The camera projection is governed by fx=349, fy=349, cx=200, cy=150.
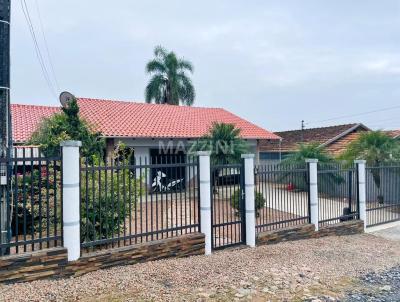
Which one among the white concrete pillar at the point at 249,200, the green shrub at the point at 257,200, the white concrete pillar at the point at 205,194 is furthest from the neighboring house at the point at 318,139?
the white concrete pillar at the point at 205,194

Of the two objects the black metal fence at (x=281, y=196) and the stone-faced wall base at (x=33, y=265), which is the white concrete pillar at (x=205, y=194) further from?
the stone-faced wall base at (x=33, y=265)

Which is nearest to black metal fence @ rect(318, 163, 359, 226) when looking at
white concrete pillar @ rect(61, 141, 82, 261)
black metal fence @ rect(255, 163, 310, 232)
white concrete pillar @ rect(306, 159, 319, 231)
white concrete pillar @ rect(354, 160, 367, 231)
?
white concrete pillar @ rect(354, 160, 367, 231)

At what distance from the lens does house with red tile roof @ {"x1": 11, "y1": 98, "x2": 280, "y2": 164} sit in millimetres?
15297

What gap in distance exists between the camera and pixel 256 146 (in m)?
20.1

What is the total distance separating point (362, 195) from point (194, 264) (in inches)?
238

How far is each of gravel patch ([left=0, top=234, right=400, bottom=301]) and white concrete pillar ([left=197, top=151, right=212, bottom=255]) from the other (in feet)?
1.53

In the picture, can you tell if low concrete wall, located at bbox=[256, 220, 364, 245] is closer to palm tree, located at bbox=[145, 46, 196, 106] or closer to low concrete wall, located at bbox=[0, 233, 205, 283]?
low concrete wall, located at bbox=[0, 233, 205, 283]

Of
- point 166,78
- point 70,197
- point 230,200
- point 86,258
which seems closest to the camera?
point 70,197

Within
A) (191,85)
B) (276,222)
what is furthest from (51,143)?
(191,85)

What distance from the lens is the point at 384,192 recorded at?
469 inches

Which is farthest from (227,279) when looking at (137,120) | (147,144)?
(137,120)

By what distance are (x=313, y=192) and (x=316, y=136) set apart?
18.0 metres

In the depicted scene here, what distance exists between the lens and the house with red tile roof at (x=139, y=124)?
1530 cm

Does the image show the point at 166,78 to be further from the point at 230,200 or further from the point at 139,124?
the point at 230,200
